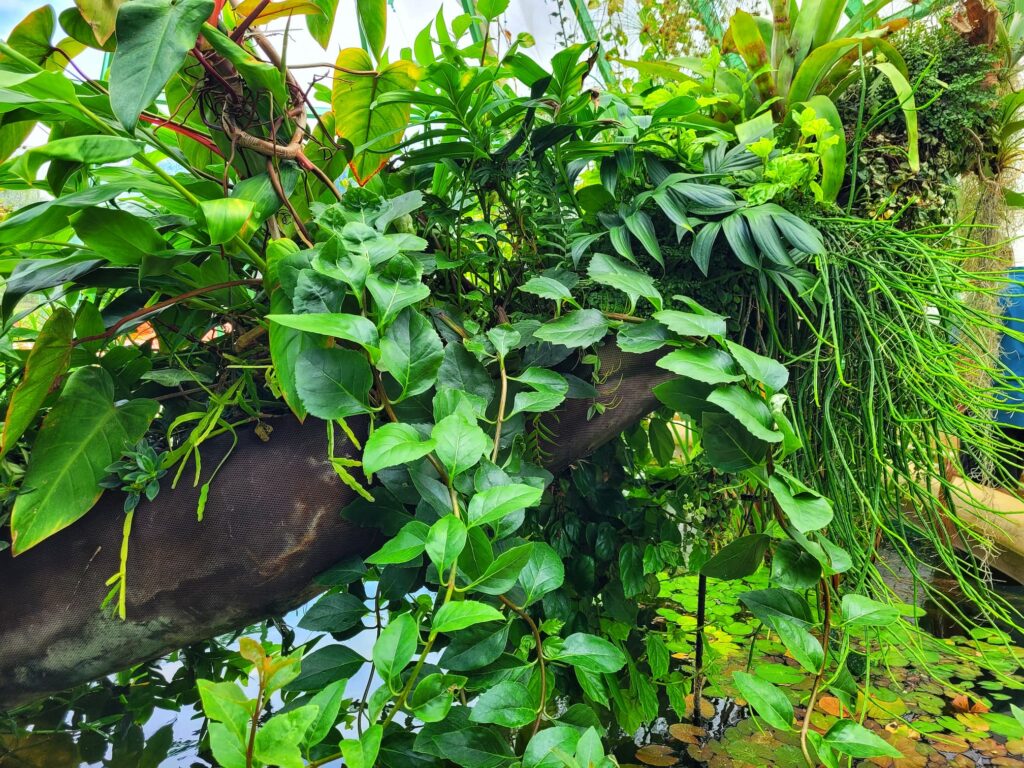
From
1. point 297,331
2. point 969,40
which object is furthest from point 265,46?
point 969,40

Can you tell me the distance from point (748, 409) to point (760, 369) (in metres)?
0.04

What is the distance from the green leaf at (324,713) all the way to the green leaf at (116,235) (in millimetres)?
396

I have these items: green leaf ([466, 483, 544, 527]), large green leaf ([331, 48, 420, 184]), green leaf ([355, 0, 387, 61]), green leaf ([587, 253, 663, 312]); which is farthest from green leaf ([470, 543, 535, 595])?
green leaf ([355, 0, 387, 61])

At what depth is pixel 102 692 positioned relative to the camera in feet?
3.38

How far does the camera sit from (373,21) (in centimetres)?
75

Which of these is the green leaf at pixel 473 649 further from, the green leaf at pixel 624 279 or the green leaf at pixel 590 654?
the green leaf at pixel 624 279

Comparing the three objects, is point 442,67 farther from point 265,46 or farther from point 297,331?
point 297,331

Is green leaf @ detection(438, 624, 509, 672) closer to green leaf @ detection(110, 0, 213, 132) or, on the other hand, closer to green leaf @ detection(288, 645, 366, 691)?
green leaf @ detection(288, 645, 366, 691)

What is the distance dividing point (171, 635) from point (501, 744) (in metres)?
0.38

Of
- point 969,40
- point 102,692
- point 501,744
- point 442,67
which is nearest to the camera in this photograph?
point 501,744

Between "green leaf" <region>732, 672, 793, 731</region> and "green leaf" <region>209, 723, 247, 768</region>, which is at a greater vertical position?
"green leaf" <region>209, 723, 247, 768</region>

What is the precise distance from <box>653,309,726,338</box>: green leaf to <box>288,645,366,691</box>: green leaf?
39cm

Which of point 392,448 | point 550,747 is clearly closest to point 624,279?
point 392,448

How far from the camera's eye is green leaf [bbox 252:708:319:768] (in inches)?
14.4
